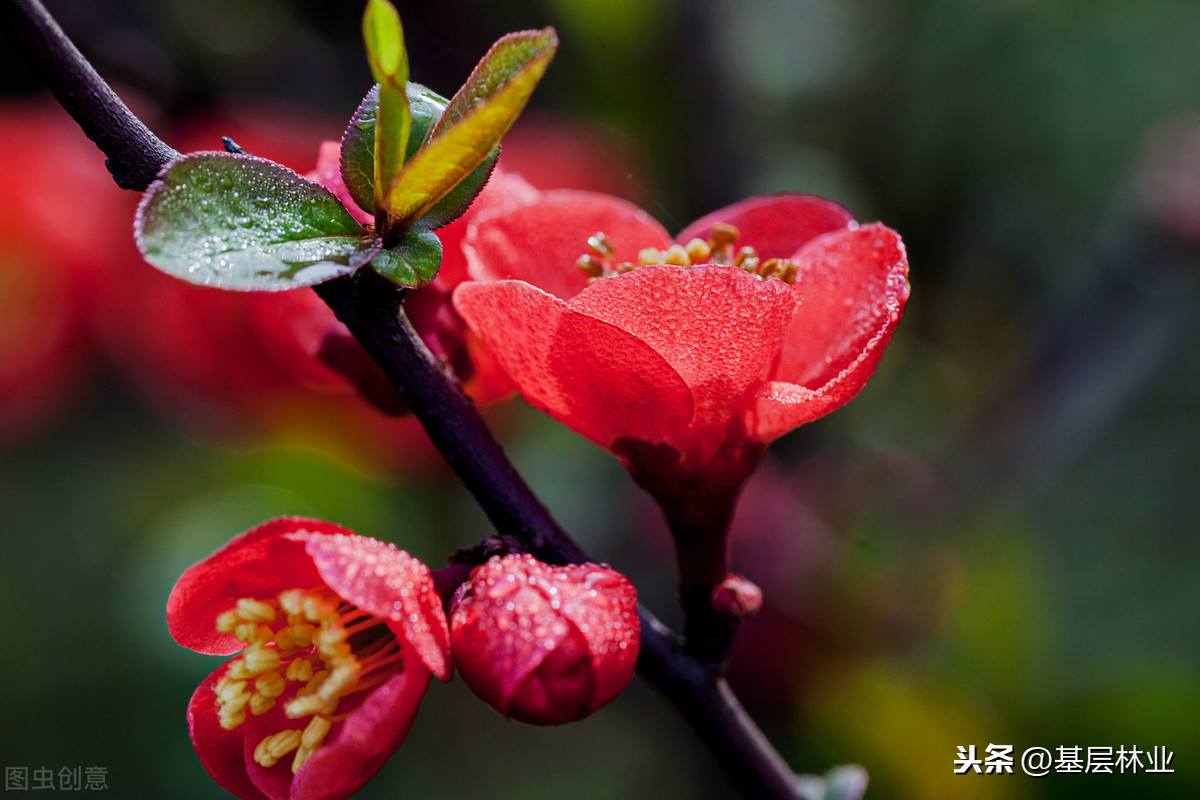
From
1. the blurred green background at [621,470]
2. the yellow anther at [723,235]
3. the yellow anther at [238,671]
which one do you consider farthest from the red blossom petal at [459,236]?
the blurred green background at [621,470]

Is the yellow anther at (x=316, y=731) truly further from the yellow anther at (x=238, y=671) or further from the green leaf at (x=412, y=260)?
the green leaf at (x=412, y=260)

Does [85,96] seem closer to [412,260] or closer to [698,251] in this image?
[412,260]

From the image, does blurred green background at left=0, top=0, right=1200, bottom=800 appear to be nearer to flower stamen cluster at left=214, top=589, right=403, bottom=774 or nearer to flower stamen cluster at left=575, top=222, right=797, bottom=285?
flower stamen cluster at left=575, top=222, right=797, bottom=285

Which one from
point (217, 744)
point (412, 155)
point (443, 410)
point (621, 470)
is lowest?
point (621, 470)

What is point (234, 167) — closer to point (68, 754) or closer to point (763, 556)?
point (763, 556)

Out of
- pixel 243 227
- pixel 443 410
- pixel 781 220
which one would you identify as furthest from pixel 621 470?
pixel 243 227

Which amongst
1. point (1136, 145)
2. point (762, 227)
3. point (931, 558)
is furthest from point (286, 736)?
point (1136, 145)
